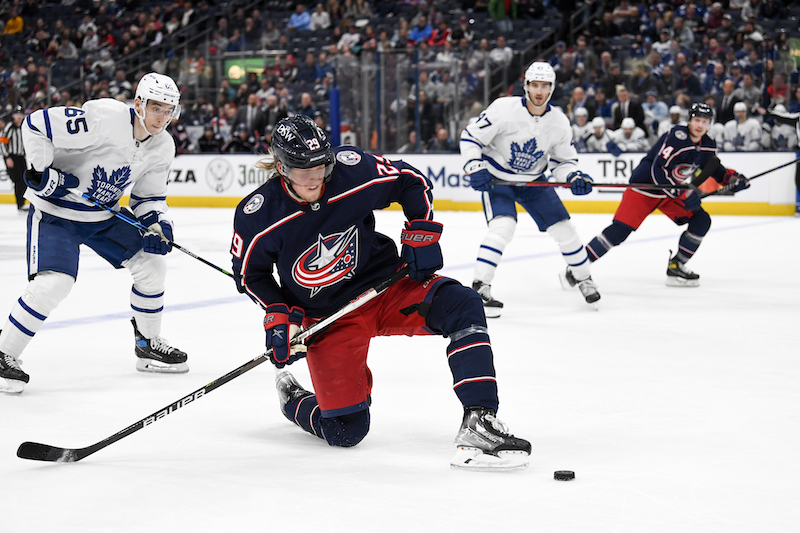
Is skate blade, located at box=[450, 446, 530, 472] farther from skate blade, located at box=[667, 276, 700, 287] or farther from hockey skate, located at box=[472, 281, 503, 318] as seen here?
skate blade, located at box=[667, 276, 700, 287]

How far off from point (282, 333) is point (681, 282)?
394cm

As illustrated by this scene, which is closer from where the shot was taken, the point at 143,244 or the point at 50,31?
the point at 143,244

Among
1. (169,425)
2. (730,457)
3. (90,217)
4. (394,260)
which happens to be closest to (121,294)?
(90,217)

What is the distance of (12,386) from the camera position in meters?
3.29

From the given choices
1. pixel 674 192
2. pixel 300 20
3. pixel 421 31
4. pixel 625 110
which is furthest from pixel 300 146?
pixel 300 20

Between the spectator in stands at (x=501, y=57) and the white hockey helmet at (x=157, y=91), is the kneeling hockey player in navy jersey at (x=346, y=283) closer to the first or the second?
the white hockey helmet at (x=157, y=91)

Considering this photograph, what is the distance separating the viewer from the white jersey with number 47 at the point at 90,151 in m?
3.37

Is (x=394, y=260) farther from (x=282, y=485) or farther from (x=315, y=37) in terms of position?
(x=315, y=37)

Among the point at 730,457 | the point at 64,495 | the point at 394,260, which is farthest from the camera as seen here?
the point at 394,260

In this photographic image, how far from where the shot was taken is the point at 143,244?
3525mm

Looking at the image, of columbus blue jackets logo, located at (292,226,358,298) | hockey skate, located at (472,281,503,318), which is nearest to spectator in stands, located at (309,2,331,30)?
hockey skate, located at (472,281,503,318)

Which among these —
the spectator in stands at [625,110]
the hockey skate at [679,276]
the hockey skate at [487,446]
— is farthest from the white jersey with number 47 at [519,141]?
the spectator in stands at [625,110]

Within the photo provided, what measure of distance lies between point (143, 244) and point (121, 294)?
220cm

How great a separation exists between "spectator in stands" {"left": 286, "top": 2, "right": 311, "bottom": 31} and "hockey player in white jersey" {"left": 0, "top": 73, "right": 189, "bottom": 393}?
Result: 12277mm
